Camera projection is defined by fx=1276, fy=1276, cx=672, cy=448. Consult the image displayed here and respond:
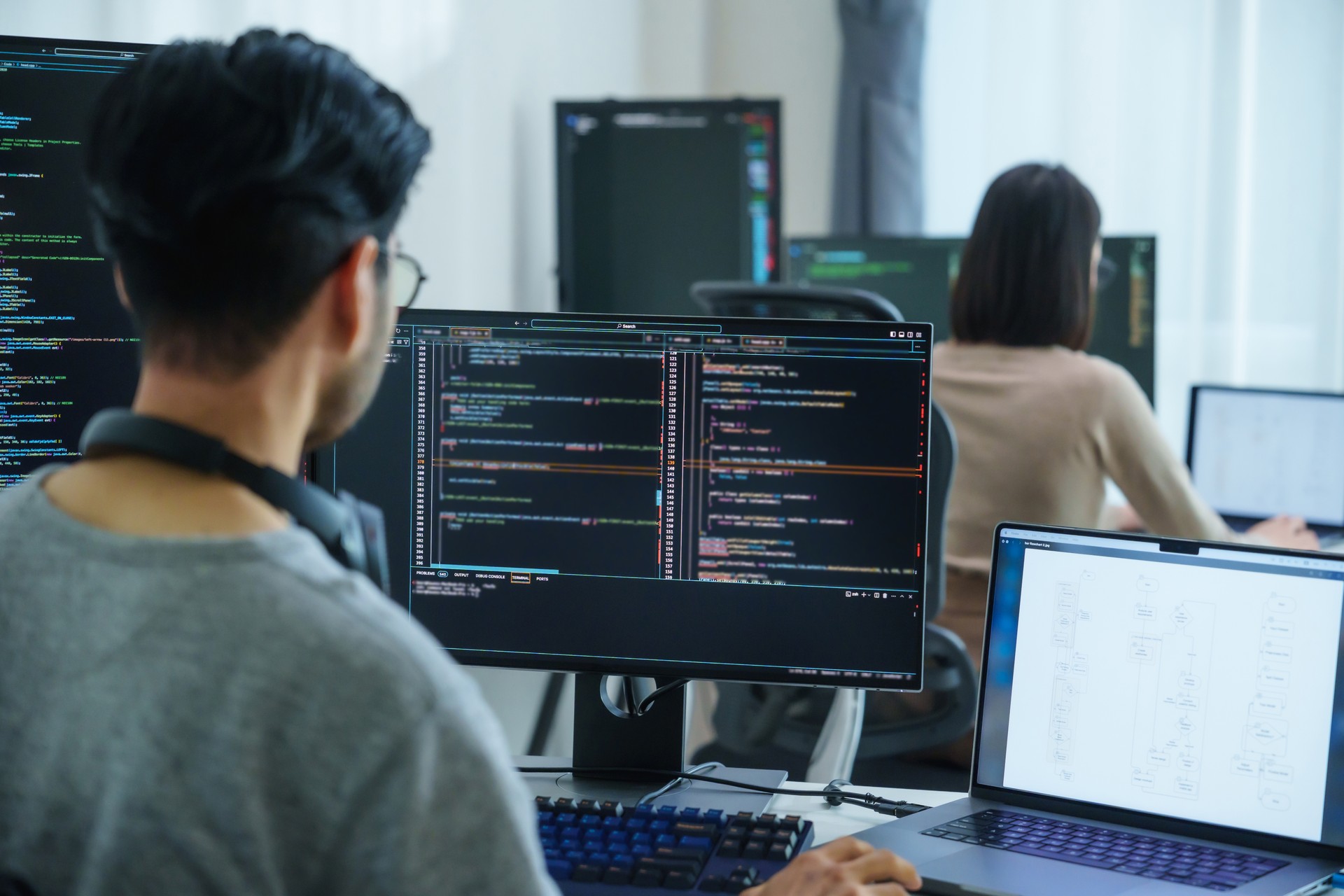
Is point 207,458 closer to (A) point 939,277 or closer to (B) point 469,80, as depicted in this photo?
(B) point 469,80

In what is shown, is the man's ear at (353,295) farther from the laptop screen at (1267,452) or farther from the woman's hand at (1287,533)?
the laptop screen at (1267,452)

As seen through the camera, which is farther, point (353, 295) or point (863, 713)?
point (863, 713)

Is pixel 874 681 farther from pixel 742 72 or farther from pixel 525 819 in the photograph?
pixel 742 72

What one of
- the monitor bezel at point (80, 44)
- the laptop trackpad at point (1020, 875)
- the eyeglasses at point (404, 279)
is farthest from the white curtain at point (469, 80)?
the laptop trackpad at point (1020, 875)

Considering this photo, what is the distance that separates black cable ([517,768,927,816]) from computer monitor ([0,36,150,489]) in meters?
0.56

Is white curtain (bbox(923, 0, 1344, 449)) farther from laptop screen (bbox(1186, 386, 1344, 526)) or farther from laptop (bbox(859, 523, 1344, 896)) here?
laptop (bbox(859, 523, 1344, 896))

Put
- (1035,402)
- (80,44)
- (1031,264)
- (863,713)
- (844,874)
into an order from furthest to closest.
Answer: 1. (1031,264)
2. (1035,402)
3. (863,713)
4. (80,44)
5. (844,874)

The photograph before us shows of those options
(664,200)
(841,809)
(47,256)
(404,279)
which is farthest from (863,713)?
(664,200)

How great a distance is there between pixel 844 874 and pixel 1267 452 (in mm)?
1876

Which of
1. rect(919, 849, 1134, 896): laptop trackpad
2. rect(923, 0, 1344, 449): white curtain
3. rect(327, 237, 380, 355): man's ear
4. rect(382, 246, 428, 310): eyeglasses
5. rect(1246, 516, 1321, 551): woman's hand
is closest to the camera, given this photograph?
rect(327, 237, 380, 355): man's ear

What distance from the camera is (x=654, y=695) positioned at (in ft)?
4.03

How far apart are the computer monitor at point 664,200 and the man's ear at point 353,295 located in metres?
1.99

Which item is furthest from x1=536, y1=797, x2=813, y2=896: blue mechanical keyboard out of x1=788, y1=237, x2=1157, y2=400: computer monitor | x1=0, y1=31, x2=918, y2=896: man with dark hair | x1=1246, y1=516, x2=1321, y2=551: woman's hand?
x1=788, y1=237, x2=1157, y2=400: computer monitor

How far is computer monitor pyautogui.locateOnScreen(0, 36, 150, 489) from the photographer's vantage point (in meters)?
1.17
